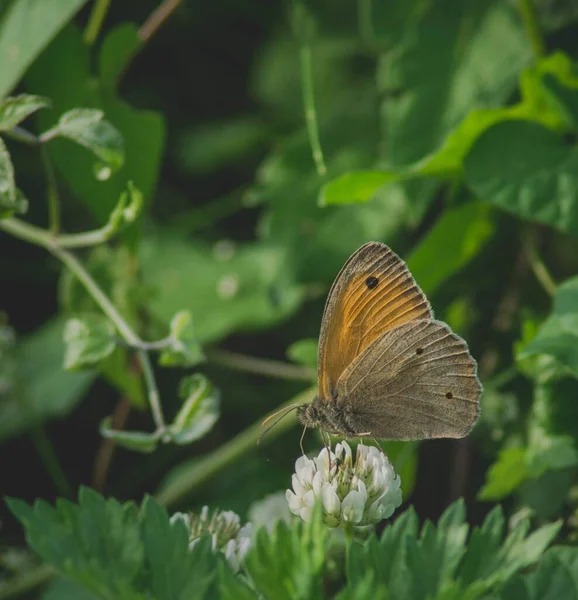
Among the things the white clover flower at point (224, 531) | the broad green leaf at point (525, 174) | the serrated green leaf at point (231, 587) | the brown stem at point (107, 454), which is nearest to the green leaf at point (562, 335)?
the broad green leaf at point (525, 174)

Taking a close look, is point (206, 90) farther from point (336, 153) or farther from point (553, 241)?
point (553, 241)

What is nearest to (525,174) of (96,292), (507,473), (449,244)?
(449,244)

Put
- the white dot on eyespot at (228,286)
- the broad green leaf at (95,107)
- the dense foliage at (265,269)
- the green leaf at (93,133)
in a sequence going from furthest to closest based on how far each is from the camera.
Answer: the white dot on eyespot at (228,286), the broad green leaf at (95,107), the green leaf at (93,133), the dense foliage at (265,269)

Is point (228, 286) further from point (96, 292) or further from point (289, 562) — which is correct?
point (289, 562)

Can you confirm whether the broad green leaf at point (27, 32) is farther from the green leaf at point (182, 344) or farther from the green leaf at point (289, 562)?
the green leaf at point (289, 562)

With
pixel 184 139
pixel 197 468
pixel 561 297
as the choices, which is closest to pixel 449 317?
pixel 561 297

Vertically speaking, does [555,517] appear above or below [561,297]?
below

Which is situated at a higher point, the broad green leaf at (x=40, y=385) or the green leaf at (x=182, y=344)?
the green leaf at (x=182, y=344)
